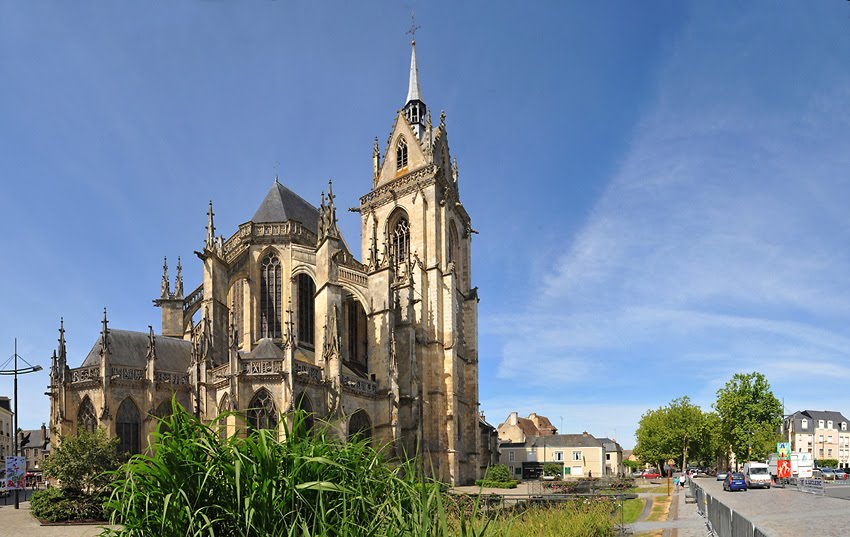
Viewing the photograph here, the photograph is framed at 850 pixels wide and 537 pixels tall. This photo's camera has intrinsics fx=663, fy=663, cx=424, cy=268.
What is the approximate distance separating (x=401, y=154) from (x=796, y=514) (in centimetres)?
3550

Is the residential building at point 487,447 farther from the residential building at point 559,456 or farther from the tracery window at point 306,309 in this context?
the tracery window at point 306,309

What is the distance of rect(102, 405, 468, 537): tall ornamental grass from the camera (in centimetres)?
598

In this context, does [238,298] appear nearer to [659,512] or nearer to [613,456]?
[659,512]

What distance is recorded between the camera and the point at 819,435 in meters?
102

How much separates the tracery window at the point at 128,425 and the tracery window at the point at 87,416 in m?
1.11

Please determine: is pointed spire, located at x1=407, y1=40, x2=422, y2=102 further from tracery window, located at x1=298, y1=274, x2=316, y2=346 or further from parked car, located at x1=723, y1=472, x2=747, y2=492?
parked car, located at x1=723, y1=472, x2=747, y2=492

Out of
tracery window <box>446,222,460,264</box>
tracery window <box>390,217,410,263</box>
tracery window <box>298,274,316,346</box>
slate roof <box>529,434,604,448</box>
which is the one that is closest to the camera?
tracery window <box>298,274,316,346</box>

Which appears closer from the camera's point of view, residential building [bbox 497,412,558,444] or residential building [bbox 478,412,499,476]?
residential building [bbox 478,412,499,476]

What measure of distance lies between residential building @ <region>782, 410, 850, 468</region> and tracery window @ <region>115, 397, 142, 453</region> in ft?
326

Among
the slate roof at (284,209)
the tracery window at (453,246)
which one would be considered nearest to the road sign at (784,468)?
the tracery window at (453,246)

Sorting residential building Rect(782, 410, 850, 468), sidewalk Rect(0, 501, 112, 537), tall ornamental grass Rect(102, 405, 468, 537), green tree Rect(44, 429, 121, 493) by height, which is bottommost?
residential building Rect(782, 410, 850, 468)

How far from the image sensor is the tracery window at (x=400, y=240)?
1829 inches

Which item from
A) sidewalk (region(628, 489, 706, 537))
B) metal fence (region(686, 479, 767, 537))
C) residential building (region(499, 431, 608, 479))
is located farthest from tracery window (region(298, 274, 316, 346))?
residential building (region(499, 431, 608, 479))

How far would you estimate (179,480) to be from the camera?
6.24m
